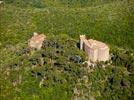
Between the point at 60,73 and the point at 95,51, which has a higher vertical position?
the point at 95,51

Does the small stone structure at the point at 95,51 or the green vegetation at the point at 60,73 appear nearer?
the green vegetation at the point at 60,73

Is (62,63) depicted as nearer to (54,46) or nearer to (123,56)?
(54,46)

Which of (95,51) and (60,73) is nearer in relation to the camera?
(95,51)

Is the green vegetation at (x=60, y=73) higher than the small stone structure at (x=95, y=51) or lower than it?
lower

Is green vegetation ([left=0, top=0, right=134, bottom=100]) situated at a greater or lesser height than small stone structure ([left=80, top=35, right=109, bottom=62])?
lesser

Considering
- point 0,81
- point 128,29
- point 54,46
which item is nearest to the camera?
point 0,81

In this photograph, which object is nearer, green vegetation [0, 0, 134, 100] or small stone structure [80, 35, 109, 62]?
green vegetation [0, 0, 134, 100]

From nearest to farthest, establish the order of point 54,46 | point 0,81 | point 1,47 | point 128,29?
point 0,81, point 54,46, point 1,47, point 128,29

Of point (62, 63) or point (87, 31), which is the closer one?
point (62, 63)

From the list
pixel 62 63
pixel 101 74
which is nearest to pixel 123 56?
pixel 101 74

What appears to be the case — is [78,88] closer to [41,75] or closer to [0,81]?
[41,75]

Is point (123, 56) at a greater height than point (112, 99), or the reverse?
point (123, 56)
